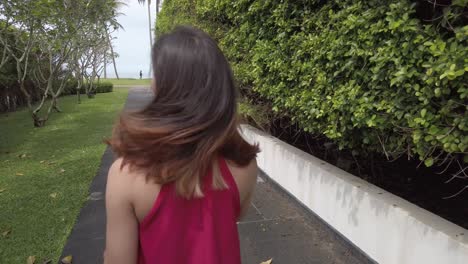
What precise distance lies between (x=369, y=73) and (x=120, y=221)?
2366 mm

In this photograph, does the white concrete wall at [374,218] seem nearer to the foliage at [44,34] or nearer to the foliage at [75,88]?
the foliage at [44,34]

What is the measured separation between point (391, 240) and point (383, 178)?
2.31 m

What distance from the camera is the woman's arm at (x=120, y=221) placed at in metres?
1.31

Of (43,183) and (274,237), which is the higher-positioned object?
(274,237)

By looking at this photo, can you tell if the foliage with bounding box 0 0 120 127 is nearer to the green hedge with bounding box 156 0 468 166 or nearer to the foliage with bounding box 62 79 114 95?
the foliage with bounding box 62 79 114 95

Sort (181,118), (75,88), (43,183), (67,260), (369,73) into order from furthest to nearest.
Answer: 1. (75,88)
2. (43,183)
3. (67,260)
4. (369,73)
5. (181,118)

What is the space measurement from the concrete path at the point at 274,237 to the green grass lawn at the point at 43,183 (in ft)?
0.60

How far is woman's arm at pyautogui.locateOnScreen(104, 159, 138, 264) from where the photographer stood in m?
1.31

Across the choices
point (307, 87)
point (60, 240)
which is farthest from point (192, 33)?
point (60, 240)

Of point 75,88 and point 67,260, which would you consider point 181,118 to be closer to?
point 67,260

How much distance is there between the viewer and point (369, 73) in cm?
308

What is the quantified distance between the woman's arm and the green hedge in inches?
72.4

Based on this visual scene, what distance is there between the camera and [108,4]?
15016mm

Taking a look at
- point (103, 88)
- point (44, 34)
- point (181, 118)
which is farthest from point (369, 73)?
point (103, 88)
